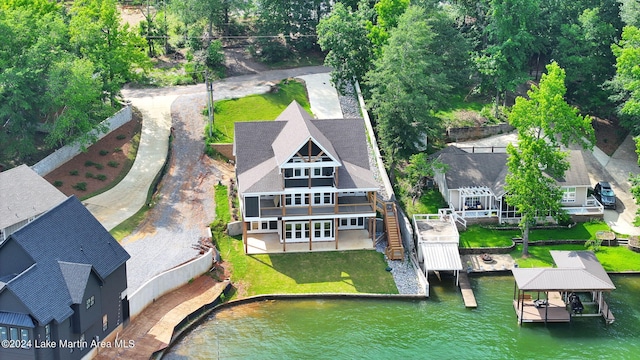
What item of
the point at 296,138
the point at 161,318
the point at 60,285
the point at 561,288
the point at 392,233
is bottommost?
the point at 161,318

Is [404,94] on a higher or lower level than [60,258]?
higher

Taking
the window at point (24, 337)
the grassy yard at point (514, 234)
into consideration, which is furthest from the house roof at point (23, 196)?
the grassy yard at point (514, 234)

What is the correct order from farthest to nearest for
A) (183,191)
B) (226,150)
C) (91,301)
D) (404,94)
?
(226,150)
(404,94)
(183,191)
(91,301)

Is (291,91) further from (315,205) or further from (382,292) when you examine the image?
(382,292)

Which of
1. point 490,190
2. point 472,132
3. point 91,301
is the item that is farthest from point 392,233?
point 91,301

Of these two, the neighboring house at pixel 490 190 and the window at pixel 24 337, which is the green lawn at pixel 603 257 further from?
the window at pixel 24 337

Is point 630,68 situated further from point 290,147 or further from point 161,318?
point 161,318

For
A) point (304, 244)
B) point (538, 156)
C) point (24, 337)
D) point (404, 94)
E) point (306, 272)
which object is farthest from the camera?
point (404, 94)
